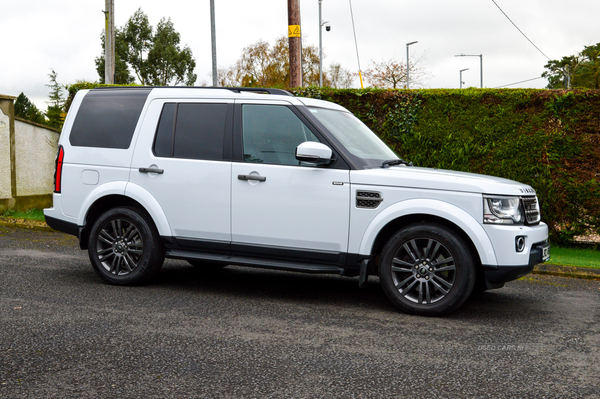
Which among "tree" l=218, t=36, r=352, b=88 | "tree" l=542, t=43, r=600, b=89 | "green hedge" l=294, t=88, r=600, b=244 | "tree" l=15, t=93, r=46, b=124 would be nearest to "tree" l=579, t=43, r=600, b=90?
"tree" l=542, t=43, r=600, b=89

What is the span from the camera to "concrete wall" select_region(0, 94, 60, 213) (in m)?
13.6

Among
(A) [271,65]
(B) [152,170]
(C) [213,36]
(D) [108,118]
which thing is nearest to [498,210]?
(B) [152,170]

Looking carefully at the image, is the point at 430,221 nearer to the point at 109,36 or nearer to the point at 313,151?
the point at 313,151

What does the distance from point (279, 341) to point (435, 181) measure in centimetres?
202

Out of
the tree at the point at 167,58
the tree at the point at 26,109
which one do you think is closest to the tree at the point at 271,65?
the tree at the point at 167,58

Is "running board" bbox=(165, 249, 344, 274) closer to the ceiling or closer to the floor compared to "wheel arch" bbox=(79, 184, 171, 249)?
closer to the floor

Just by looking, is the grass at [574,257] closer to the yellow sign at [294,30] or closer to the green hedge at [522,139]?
the green hedge at [522,139]

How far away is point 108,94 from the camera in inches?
280

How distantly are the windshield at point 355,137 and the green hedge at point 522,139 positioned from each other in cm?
421

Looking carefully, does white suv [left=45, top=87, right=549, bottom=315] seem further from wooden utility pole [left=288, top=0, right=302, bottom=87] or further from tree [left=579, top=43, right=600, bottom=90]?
tree [left=579, top=43, right=600, bottom=90]

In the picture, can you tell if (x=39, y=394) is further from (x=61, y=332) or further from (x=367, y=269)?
(x=367, y=269)

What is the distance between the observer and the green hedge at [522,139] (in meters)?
10.3

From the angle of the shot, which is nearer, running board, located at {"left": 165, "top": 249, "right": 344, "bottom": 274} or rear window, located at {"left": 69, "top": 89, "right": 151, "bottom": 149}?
running board, located at {"left": 165, "top": 249, "right": 344, "bottom": 274}

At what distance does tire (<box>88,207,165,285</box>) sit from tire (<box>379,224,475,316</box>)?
243cm
